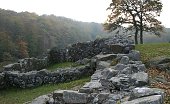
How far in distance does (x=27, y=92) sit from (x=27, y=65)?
31.8 ft

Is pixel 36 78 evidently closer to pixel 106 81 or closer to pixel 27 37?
pixel 106 81

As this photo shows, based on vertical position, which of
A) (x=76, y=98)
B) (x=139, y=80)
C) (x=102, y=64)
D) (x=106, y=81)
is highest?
(x=139, y=80)

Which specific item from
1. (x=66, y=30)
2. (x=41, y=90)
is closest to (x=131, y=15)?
(x=41, y=90)

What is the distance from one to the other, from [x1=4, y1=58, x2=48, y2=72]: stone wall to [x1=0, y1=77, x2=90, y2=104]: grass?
5013 millimetres

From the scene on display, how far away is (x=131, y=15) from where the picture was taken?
61.5 m

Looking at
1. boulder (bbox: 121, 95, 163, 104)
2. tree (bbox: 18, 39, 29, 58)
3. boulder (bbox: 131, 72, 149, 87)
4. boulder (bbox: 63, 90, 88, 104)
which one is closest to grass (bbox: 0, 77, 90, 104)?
boulder (bbox: 131, 72, 149, 87)

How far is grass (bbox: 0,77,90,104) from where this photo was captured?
2667 centimetres

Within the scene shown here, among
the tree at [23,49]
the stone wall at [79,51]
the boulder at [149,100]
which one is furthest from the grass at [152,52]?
the tree at [23,49]

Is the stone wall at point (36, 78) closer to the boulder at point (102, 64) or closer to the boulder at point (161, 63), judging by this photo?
the boulder at point (102, 64)

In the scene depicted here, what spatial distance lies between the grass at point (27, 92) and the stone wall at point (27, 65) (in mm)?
5013

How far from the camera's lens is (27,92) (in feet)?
97.4

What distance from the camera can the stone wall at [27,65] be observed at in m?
36.0

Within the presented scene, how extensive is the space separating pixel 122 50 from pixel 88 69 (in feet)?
11.5

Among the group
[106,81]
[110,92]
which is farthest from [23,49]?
[110,92]
